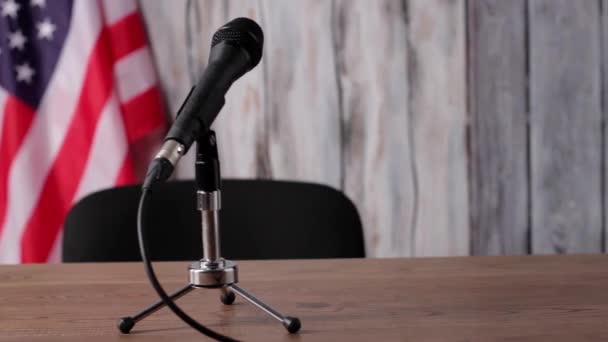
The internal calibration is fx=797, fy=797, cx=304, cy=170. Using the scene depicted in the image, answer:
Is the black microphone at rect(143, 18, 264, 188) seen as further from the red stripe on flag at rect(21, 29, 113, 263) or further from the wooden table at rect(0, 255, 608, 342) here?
the red stripe on flag at rect(21, 29, 113, 263)

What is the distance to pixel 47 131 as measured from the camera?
216 centimetres

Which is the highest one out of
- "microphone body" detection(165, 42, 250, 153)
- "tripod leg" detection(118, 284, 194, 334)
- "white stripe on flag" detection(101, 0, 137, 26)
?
"white stripe on flag" detection(101, 0, 137, 26)

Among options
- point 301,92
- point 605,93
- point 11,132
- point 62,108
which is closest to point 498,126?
point 605,93

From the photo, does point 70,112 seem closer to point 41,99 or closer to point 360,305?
point 41,99

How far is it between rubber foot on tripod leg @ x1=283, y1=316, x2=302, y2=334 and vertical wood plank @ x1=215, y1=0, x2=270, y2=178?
4.53ft

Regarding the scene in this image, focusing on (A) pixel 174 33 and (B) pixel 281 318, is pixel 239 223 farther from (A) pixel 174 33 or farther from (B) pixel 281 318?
(A) pixel 174 33

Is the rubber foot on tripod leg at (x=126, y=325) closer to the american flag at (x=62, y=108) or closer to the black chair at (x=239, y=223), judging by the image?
the black chair at (x=239, y=223)

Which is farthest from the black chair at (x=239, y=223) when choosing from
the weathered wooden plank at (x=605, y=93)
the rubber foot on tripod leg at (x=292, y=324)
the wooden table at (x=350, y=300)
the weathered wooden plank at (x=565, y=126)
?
the weathered wooden plank at (x=605, y=93)

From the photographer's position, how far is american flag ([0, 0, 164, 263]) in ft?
6.89

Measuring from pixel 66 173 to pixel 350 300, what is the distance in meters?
1.35

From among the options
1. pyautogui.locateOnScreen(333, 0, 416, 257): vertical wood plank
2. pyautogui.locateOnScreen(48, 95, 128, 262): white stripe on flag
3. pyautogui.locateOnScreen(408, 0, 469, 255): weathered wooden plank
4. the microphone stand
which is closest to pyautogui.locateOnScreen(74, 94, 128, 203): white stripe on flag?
pyautogui.locateOnScreen(48, 95, 128, 262): white stripe on flag

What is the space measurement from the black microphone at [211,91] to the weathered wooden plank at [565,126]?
1.51 m

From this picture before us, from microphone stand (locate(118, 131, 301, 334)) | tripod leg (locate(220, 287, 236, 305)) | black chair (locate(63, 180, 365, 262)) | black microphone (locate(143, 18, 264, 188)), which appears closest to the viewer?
black microphone (locate(143, 18, 264, 188))

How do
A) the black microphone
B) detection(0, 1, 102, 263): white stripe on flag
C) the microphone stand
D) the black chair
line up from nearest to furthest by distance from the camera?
the black microphone → the microphone stand → the black chair → detection(0, 1, 102, 263): white stripe on flag
